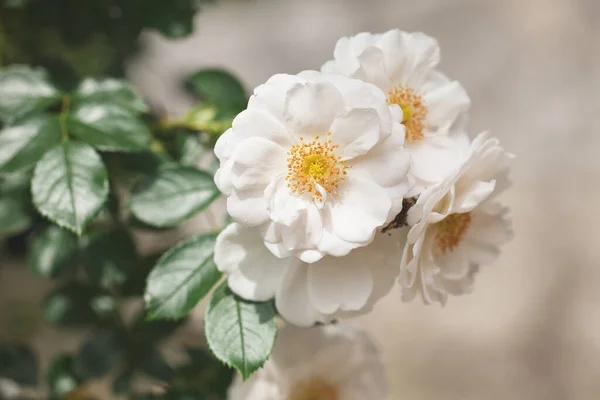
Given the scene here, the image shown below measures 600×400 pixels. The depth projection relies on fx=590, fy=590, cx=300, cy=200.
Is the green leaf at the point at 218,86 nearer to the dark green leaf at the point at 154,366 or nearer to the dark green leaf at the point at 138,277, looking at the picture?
the dark green leaf at the point at 138,277

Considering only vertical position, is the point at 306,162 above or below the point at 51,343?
above

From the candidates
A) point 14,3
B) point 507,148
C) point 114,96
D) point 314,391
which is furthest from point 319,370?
point 507,148

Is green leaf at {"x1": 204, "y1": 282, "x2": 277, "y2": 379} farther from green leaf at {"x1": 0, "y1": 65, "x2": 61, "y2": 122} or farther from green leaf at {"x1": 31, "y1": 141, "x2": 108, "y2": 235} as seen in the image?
green leaf at {"x1": 0, "y1": 65, "x2": 61, "y2": 122}

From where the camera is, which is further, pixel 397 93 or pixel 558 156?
pixel 558 156

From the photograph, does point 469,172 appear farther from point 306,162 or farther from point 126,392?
point 126,392

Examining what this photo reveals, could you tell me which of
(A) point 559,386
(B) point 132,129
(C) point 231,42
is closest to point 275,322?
(B) point 132,129

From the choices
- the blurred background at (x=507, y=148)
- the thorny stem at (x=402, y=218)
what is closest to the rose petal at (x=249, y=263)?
the thorny stem at (x=402, y=218)

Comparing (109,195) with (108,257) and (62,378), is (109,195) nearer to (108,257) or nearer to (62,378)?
(108,257)
